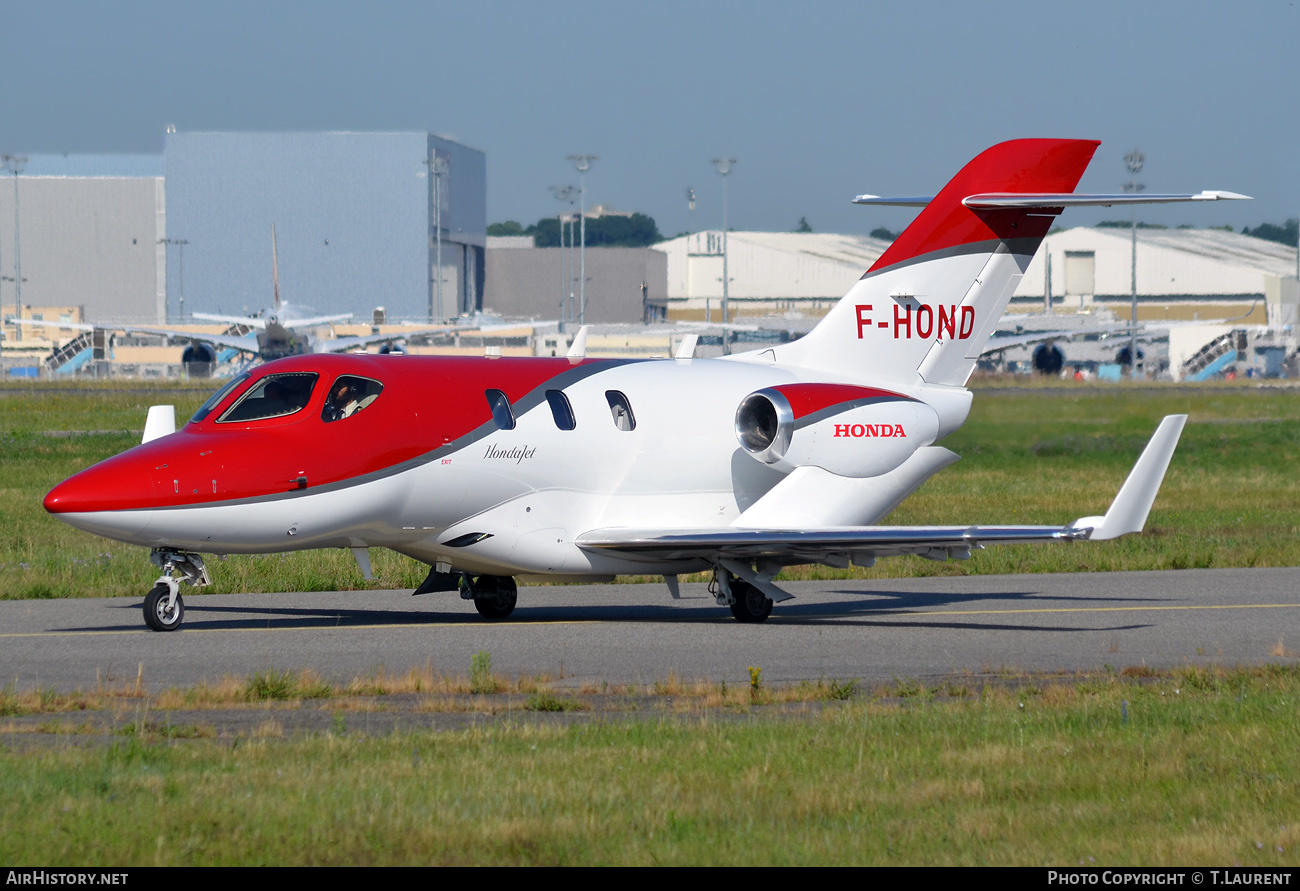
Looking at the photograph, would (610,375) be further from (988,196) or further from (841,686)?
(841,686)

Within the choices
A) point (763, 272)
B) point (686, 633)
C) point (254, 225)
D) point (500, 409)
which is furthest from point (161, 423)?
point (763, 272)

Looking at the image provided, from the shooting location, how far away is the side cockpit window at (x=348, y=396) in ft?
53.7

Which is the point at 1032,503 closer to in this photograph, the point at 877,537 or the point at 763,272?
the point at 877,537

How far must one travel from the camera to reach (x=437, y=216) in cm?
12581

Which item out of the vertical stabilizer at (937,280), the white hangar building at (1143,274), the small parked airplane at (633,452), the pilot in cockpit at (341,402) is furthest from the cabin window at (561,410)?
the white hangar building at (1143,274)

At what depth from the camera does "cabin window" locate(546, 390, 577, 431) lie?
17.9 metres

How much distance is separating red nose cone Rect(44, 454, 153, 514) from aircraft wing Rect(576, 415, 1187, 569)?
16.1 feet

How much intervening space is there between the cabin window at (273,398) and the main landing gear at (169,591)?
1.47 meters

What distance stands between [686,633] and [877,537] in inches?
88.5

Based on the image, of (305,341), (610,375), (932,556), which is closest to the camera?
(932,556)

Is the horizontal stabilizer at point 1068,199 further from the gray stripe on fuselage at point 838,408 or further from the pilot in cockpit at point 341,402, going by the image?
the pilot in cockpit at point 341,402

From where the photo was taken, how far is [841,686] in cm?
1302
